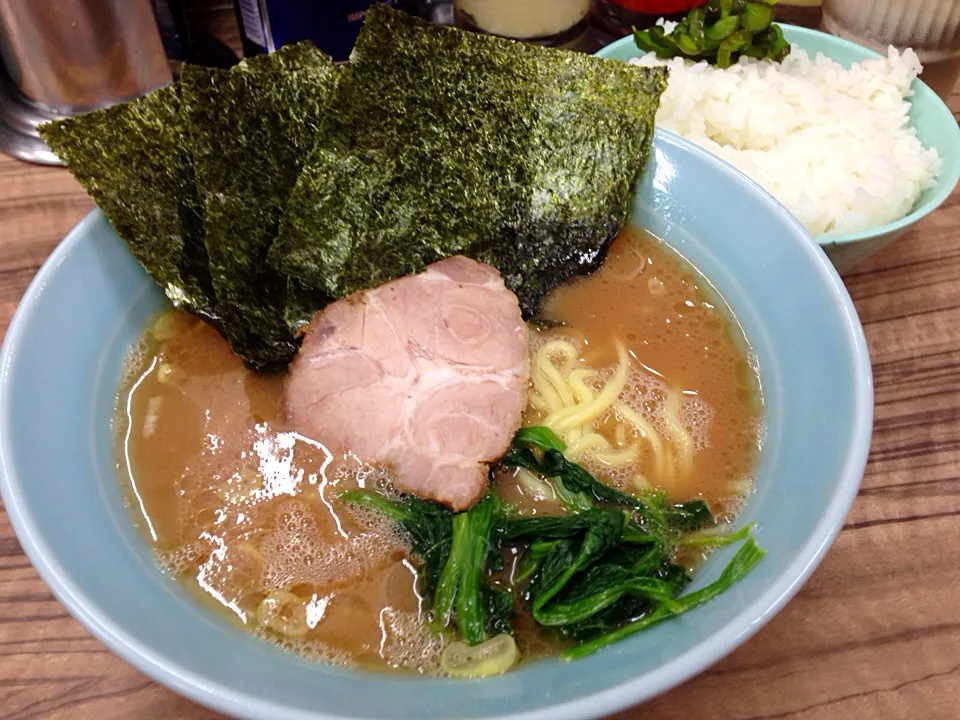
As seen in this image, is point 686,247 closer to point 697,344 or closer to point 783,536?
point 697,344

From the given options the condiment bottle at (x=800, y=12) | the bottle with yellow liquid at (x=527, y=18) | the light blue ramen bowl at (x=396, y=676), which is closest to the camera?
the light blue ramen bowl at (x=396, y=676)

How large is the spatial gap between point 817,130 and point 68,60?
1546 millimetres

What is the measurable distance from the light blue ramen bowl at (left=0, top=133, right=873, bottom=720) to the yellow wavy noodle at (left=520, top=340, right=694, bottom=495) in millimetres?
131

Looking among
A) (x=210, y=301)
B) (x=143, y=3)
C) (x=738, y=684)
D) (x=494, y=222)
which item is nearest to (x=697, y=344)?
(x=494, y=222)

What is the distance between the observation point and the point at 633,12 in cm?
183

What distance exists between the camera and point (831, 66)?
5.44 ft

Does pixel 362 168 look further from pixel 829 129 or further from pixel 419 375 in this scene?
pixel 829 129

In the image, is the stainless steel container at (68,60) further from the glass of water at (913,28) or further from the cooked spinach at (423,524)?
the glass of water at (913,28)


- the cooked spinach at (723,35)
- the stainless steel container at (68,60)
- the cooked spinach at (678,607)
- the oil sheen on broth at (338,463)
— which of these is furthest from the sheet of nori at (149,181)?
the cooked spinach at (723,35)

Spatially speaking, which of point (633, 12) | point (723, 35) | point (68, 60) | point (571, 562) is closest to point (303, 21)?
point (68, 60)

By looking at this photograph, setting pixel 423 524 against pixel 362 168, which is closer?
pixel 423 524

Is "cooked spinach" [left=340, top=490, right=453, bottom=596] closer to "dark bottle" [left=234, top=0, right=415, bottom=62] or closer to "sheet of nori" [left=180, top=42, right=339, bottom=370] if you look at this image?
"sheet of nori" [left=180, top=42, right=339, bottom=370]

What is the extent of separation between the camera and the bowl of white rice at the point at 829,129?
138 centimetres

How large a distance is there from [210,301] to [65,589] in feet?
1.59
